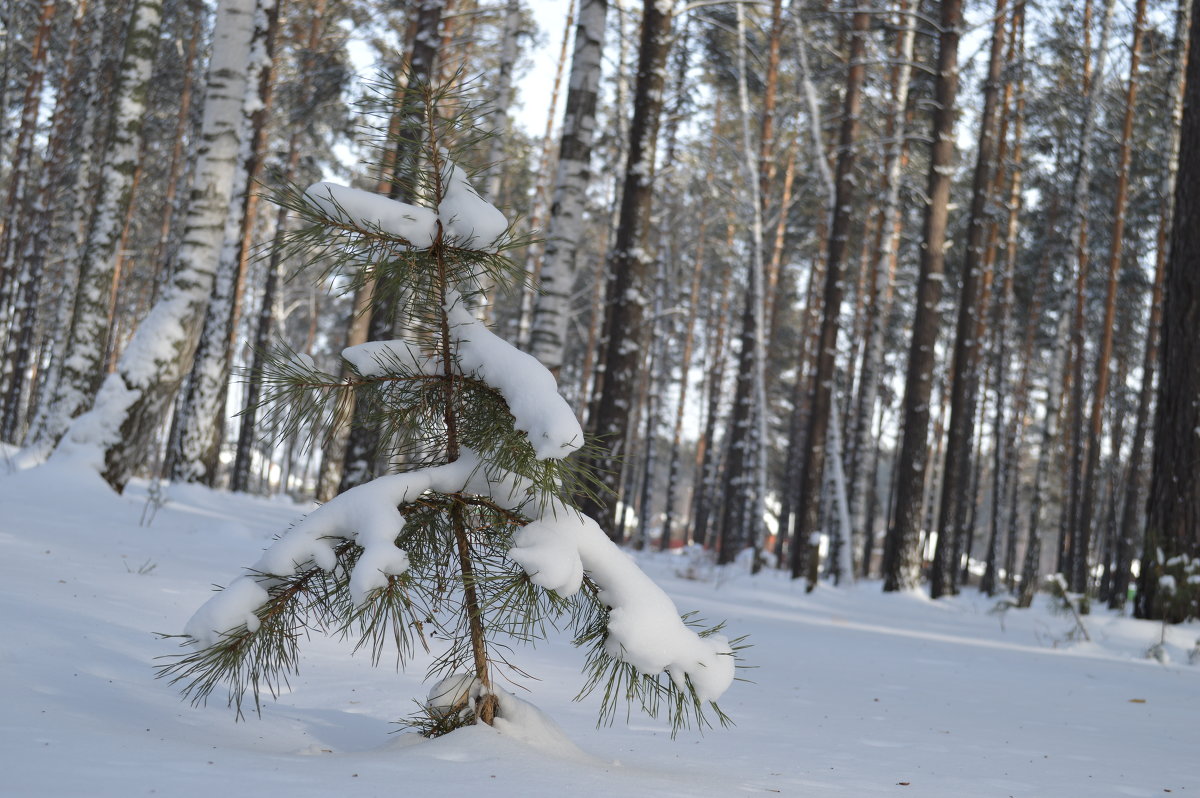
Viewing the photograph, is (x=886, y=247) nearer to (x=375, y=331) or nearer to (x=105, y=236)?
(x=375, y=331)

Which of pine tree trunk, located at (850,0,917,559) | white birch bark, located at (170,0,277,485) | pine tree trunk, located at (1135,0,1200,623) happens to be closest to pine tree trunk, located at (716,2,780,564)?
pine tree trunk, located at (850,0,917,559)

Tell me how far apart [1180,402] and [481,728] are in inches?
261

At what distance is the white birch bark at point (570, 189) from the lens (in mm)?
7215

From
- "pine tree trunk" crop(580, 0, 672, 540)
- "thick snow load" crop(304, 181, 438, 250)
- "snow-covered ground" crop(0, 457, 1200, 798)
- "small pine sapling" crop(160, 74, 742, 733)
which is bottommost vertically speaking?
"snow-covered ground" crop(0, 457, 1200, 798)

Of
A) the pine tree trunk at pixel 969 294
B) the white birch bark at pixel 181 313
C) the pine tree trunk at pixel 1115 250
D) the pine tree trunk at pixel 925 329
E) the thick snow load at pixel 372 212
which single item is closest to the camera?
the thick snow load at pixel 372 212

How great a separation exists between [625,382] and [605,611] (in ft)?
20.5

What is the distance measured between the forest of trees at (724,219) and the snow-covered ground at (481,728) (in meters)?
0.73

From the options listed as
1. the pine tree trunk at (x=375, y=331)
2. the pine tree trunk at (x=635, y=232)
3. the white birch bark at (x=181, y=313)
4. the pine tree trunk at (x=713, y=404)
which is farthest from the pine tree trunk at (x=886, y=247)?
the white birch bark at (x=181, y=313)

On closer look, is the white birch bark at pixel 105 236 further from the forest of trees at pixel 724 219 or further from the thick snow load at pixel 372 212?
the thick snow load at pixel 372 212

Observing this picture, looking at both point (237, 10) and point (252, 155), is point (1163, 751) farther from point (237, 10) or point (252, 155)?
point (252, 155)

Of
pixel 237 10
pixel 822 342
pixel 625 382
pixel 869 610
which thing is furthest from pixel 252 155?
pixel 869 610

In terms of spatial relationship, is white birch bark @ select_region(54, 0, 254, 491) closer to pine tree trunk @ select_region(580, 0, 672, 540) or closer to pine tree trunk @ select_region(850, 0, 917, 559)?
pine tree trunk @ select_region(580, 0, 672, 540)

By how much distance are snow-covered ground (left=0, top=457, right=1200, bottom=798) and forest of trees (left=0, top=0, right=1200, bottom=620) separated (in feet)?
2.41

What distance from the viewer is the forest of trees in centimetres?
701
